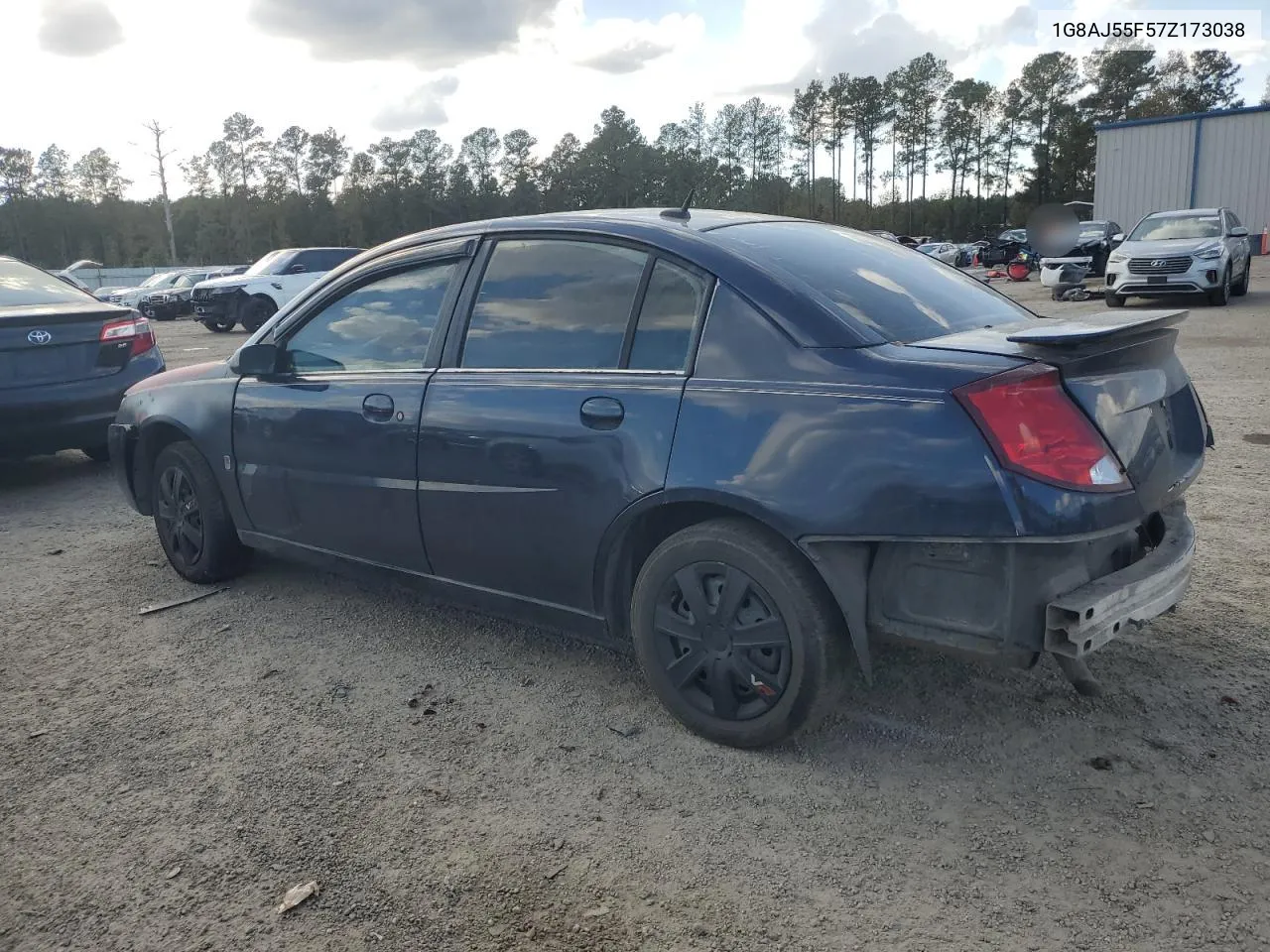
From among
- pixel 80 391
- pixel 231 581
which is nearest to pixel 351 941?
pixel 231 581

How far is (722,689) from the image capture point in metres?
2.96

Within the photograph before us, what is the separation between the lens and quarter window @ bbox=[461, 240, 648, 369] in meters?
3.20

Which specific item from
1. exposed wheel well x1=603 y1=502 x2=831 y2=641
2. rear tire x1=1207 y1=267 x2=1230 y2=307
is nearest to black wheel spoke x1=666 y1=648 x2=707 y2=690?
exposed wheel well x1=603 y1=502 x2=831 y2=641

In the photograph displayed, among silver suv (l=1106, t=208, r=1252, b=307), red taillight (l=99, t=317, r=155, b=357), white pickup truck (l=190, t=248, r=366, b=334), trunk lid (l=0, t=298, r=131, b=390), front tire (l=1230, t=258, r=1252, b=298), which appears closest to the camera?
trunk lid (l=0, t=298, r=131, b=390)

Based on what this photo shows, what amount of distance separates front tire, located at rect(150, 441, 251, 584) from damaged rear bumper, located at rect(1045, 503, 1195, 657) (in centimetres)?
360

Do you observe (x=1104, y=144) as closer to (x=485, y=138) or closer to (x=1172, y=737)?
(x=1172, y=737)

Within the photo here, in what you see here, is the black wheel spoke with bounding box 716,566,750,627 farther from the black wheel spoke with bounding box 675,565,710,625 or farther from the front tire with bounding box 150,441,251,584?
the front tire with bounding box 150,441,251,584

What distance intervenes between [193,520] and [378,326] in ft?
5.07

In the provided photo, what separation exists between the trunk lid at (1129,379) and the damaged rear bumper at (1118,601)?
16 cm

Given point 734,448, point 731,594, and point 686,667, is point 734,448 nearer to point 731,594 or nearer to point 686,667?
point 731,594

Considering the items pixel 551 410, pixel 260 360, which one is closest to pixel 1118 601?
pixel 551 410

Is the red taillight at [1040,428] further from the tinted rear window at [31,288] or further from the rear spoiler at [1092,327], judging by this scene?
the tinted rear window at [31,288]

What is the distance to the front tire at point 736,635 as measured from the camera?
2.75m

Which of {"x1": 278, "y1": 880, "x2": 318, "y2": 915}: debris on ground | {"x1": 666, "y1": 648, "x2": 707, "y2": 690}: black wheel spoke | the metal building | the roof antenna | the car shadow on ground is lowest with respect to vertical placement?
{"x1": 278, "y1": 880, "x2": 318, "y2": 915}: debris on ground
